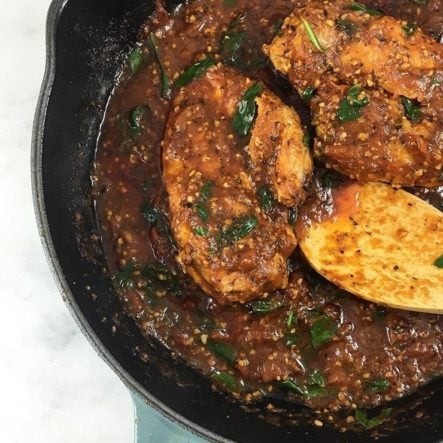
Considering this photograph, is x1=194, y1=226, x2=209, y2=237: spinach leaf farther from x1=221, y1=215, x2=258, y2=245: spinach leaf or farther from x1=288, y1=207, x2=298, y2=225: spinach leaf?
x1=288, y1=207, x2=298, y2=225: spinach leaf

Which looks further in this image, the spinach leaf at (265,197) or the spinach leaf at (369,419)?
the spinach leaf at (369,419)

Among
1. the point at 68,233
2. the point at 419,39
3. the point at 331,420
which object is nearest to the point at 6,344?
the point at 68,233

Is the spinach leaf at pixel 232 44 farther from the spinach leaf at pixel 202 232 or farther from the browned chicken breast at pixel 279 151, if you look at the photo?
the spinach leaf at pixel 202 232

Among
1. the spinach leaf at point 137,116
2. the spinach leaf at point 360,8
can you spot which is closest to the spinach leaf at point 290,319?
the spinach leaf at point 137,116

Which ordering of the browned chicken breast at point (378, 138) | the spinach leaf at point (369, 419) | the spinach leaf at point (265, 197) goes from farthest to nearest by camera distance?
the spinach leaf at point (369, 419) < the spinach leaf at point (265, 197) < the browned chicken breast at point (378, 138)

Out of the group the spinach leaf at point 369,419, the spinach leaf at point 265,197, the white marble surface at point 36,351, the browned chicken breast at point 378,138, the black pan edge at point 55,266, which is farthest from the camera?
the white marble surface at point 36,351

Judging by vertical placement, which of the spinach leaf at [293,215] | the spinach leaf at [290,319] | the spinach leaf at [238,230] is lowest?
the spinach leaf at [290,319]

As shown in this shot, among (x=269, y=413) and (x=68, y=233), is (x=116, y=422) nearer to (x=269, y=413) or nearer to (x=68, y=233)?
(x=269, y=413)

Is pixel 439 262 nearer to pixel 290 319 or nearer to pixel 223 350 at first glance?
pixel 290 319

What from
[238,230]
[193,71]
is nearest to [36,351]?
[238,230]
